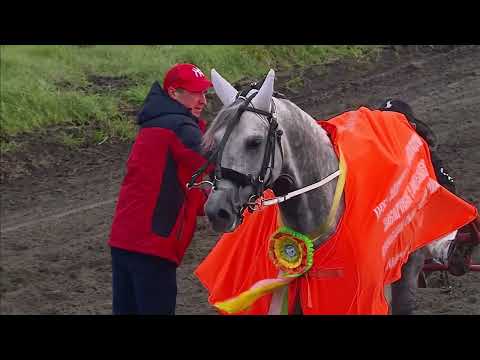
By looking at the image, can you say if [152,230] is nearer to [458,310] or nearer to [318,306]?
[318,306]

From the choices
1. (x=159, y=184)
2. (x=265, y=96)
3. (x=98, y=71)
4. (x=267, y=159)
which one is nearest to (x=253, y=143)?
(x=267, y=159)

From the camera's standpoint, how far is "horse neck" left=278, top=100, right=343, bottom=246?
403 centimetres

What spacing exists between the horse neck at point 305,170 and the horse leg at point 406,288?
771mm

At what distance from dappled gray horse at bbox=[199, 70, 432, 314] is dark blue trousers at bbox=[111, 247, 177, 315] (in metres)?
0.68

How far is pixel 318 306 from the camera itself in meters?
4.21

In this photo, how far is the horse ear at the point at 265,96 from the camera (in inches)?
152

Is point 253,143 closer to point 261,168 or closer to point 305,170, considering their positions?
point 261,168

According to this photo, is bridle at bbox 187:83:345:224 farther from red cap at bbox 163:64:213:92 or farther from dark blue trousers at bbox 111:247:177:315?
dark blue trousers at bbox 111:247:177:315

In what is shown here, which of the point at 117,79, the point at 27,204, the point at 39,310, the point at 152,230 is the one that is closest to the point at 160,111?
the point at 152,230

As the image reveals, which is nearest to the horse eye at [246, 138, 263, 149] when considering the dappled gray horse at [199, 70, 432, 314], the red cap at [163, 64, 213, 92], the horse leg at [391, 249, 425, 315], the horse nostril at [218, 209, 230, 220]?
the dappled gray horse at [199, 70, 432, 314]

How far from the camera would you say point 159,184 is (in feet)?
14.3

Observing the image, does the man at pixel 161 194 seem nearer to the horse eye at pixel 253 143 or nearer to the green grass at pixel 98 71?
the horse eye at pixel 253 143

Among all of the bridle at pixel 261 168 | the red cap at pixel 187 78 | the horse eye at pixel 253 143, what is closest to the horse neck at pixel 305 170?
the bridle at pixel 261 168

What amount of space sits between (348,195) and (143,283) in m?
1.03
